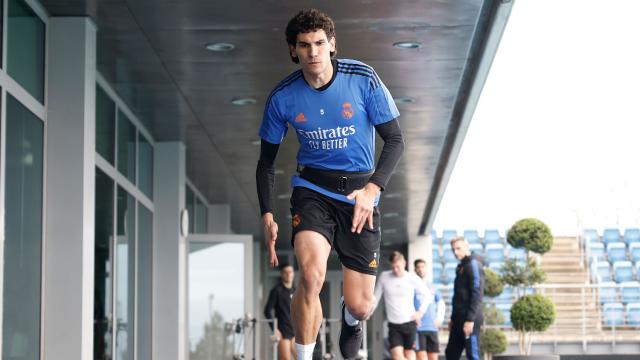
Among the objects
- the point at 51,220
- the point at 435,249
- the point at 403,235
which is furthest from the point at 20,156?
the point at 435,249

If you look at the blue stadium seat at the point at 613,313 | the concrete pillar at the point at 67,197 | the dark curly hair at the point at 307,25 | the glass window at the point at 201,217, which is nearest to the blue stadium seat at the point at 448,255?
the blue stadium seat at the point at 613,313

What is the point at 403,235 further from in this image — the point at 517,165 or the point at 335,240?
the point at 335,240

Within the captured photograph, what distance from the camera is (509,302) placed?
84.0 ft

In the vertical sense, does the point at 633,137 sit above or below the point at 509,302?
above

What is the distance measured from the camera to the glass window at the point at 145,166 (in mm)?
15071

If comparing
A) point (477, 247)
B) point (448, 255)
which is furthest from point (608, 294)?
point (448, 255)

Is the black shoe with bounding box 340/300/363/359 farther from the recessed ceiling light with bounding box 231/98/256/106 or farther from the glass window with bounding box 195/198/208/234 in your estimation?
the glass window with bounding box 195/198/208/234

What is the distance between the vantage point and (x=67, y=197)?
941cm

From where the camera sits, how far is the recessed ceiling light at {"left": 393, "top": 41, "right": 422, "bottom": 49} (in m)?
10.7

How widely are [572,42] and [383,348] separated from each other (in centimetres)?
1558

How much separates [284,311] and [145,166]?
2894mm

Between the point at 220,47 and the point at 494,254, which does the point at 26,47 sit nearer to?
the point at 220,47

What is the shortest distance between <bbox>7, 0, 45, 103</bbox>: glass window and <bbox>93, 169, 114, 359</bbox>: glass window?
105 inches

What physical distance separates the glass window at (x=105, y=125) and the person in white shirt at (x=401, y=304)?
155 inches
